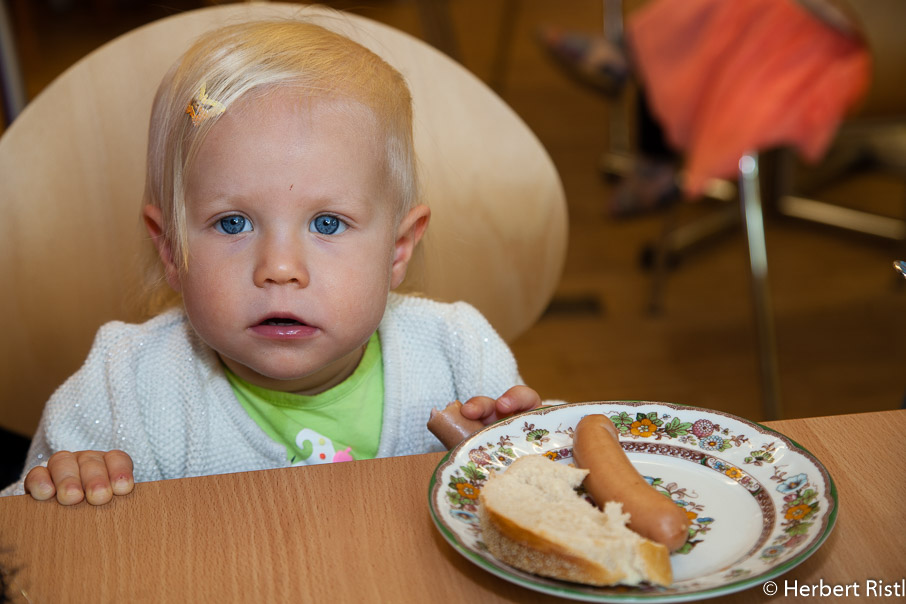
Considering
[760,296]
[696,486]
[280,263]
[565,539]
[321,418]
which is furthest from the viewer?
[760,296]

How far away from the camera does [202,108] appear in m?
0.81

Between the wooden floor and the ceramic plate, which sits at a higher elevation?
the ceramic plate

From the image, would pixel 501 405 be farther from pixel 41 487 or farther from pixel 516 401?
pixel 41 487

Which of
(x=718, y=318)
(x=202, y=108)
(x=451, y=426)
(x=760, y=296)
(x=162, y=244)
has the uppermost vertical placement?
(x=202, y=108)

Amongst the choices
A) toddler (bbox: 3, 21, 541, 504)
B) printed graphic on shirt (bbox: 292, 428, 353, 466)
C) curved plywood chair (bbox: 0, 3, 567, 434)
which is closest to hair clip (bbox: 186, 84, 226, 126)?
toddler (bbox: 3, 21, 541, 504)

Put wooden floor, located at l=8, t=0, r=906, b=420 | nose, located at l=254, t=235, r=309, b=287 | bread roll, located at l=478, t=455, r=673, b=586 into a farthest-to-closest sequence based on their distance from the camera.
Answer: wooden floor, located at l=8, t=0, r=906, b=420, nose, located at l=254, t=235, r=309, b=287, bread roll, located at l=478, t=455, r=673, b=586

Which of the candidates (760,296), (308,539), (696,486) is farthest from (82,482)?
(760,296)

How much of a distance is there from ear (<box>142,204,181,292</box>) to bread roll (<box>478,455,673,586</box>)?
1.37ft

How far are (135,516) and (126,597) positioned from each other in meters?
0.08

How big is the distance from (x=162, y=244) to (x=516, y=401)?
343 mm

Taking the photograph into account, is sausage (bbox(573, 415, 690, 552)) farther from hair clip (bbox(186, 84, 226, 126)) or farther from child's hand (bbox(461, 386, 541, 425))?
hair clip (bbox(186, 84, 226, 126))

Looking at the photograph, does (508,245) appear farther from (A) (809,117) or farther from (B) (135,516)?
(A) (809,117)

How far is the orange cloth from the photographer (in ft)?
6.34

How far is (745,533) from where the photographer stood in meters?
0.57
